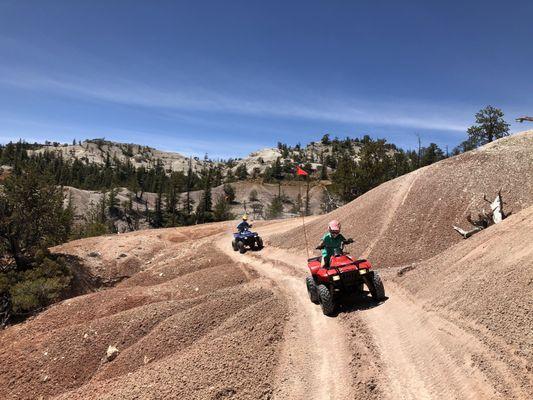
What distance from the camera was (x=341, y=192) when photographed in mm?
45656

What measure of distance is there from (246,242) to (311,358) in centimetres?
1548

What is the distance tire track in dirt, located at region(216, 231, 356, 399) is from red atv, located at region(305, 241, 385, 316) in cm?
50

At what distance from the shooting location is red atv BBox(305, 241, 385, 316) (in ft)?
31.3

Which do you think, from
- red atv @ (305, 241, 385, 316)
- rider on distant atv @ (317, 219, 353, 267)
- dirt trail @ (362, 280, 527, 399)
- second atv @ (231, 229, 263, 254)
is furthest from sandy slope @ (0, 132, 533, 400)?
second atv @ (231, 229, 263, 254)

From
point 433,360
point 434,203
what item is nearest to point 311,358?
point 433,360

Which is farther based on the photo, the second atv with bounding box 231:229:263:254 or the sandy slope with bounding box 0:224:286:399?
the second atv with bounding box 231:229:263:254

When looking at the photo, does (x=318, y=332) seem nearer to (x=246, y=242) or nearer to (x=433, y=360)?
(x=433, y=360)

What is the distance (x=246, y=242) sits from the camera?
74.9 ft

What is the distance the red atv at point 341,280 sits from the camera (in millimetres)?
9547

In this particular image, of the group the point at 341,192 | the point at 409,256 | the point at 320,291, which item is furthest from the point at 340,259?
the point at 341,192

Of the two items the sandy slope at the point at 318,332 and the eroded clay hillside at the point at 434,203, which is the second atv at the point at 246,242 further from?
the sandy slope at the point at 318,332

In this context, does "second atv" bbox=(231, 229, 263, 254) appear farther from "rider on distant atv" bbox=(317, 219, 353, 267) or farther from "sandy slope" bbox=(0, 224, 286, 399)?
"rider on distant atv" bbox=(317, 219, 353, 267)

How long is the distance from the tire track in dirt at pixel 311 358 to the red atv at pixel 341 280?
0.50m

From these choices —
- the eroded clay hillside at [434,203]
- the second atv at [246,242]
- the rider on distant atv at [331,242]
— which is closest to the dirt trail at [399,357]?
the rider on distant atv at [331,242]
